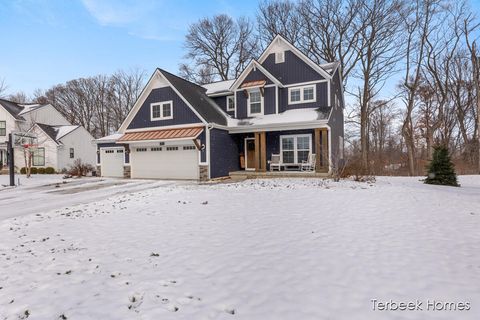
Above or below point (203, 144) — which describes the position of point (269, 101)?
above

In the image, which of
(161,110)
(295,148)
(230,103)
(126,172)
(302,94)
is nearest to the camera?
(295,148)

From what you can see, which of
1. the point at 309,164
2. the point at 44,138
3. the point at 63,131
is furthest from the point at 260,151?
the point at 63,131

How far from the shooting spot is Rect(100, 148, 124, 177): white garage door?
18.3 meters

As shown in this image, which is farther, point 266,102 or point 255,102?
point 255,102

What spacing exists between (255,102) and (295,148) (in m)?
3.75

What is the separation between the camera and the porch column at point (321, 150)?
1357 cm

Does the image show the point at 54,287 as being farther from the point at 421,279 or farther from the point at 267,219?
the point at 421,279

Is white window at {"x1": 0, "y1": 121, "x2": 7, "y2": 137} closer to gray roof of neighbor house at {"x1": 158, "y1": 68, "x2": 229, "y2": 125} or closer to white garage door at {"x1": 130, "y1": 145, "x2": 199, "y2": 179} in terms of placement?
white garage door at {"x1": 130, "y1": 145, "x2": 199, "y2": 179}

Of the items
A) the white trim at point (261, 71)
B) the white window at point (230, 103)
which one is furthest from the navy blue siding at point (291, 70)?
the white window at point (230, 103)

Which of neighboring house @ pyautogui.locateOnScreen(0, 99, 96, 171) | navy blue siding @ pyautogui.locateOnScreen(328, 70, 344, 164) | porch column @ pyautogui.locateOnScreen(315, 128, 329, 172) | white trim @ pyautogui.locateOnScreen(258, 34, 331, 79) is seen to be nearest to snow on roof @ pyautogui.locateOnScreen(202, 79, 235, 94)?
white trim @ pyautogui.locateOnScreen(258, 34, 331, 79)

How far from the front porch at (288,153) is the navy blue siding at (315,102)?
1.54 meters

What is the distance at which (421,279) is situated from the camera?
10.6 feet

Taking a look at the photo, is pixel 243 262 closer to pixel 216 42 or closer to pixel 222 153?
pixel 222 153

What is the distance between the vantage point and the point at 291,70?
51.3 ft
